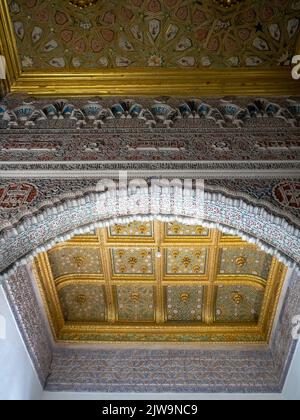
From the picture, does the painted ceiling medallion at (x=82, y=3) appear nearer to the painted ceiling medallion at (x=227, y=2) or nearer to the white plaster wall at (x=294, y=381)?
the painted ceiling medallion at (x=227, y=2)

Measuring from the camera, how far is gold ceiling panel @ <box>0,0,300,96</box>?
11.0 feet

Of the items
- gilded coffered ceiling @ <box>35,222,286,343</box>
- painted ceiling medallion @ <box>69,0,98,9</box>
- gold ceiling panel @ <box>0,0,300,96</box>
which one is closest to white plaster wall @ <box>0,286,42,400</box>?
gilded coffered ceiling @ <box>35,222,286,343</box>

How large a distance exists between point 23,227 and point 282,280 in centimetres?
265

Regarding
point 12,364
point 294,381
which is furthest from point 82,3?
point 294,381

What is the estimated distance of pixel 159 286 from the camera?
15.0 feet

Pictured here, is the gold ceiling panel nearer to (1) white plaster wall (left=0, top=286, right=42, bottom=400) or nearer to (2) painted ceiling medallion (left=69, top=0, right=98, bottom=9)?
(2) painted ceiling medallion (left=69, top=0, right=98, bottom=9)

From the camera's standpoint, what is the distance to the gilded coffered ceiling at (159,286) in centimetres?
420

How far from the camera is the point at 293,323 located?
399cm

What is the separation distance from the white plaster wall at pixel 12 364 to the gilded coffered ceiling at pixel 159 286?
23.2 inches

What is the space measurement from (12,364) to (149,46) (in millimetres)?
2883

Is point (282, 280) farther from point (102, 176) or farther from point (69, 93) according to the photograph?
point (69, 93)

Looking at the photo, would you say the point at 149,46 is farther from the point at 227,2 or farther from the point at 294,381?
the point at 294,381

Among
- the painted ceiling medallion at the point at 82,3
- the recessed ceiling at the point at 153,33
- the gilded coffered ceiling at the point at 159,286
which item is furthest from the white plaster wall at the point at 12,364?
the painted ceiling medallion at the point at 82,3
